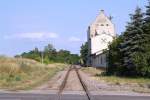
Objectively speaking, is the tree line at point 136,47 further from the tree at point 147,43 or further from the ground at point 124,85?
the ground at point 124,85

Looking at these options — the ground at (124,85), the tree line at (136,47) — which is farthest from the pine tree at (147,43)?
the ground at (124,85)

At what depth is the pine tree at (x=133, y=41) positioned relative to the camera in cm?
4638

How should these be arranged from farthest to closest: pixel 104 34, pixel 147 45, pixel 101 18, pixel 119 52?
pixel 101 18 → pixel 104 34 → pixel 119 52 → pixel 147 45

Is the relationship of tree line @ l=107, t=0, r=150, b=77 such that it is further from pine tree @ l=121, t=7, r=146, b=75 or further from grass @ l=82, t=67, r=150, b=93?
grass @ l=82, t=67, r=150, b=93

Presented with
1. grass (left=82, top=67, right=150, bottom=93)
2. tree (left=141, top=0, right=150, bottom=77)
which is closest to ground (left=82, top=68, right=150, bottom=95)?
grass (left=82, top=67, right=150, bottom=93)

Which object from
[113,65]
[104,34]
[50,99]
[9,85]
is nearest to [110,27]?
[104,34]

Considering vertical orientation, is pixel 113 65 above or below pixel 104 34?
below

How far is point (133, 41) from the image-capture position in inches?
1866

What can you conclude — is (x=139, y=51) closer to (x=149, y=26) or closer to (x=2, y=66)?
(x=149, y=26)

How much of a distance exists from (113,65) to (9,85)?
22210mm

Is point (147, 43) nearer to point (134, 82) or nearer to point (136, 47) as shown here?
point (136, 47)

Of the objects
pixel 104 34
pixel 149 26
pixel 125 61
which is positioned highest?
pixel 104 34

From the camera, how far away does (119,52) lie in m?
51.0

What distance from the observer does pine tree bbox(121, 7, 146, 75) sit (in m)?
46.4
